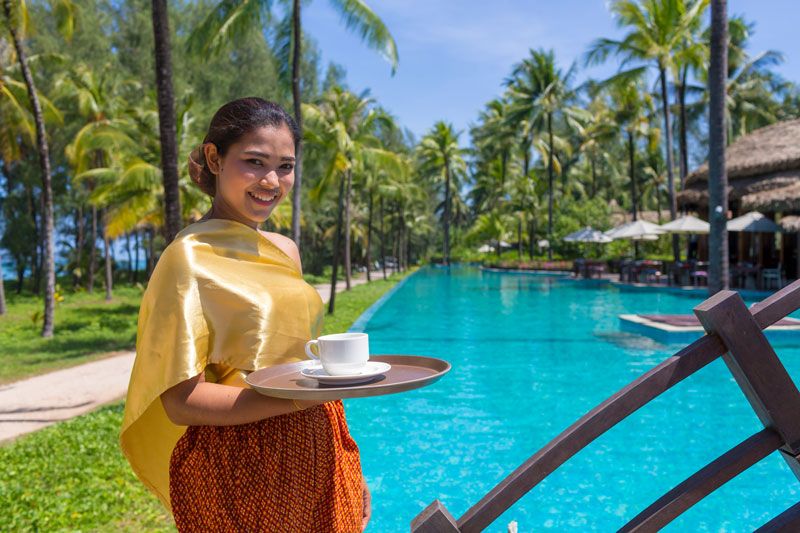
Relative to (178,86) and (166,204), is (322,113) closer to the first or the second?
(178,86)

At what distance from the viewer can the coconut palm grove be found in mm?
5273

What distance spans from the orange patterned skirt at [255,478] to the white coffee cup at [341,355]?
218mm

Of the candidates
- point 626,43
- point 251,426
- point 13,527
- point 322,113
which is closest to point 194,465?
point 251,426

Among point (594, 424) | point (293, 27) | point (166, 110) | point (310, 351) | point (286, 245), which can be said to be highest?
point (293, 27)

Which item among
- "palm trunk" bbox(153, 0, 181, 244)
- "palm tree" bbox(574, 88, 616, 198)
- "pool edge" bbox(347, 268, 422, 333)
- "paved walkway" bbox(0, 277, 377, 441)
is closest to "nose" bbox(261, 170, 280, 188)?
"palm trunk" bbox(153, 0, 181, 244)

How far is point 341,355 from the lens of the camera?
1.23 metres

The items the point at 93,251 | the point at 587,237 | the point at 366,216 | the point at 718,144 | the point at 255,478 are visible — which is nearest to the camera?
the point at 255,478

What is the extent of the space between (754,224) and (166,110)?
19.2m

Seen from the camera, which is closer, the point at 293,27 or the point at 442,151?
the point at 293,27

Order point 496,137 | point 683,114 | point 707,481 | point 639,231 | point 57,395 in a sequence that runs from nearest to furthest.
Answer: point 707,481
point 57,395
point 683,114
point 639,231
point 496,137

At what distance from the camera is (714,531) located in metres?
4.56

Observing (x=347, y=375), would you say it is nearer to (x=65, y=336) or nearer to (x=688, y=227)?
(x=65, y=336)

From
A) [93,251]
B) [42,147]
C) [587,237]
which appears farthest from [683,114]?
[93,251]

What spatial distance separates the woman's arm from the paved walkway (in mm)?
5895
